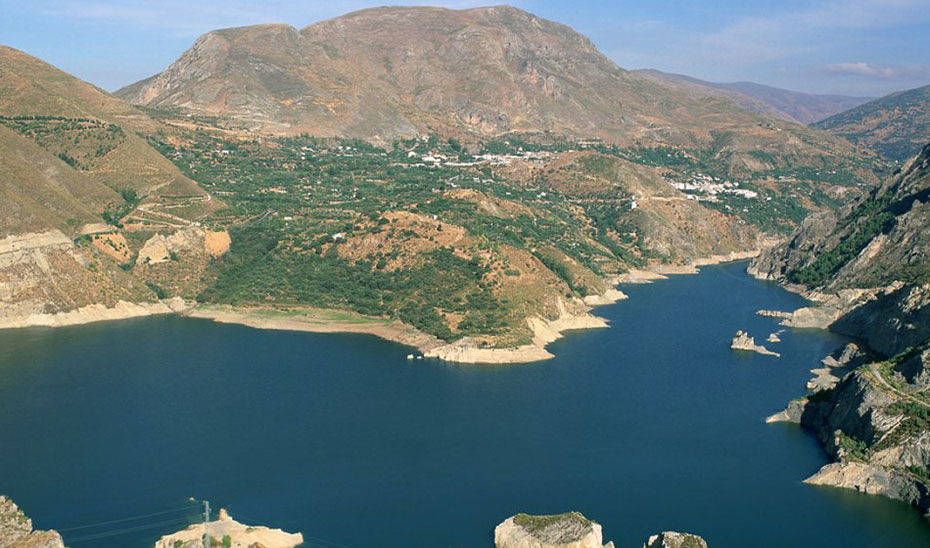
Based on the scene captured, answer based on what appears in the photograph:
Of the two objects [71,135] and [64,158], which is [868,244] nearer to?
[64,158]

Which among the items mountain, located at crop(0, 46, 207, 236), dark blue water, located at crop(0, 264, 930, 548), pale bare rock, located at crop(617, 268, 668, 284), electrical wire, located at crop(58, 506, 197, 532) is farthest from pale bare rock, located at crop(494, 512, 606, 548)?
pale bare rock, located at crop(617, 268, 668, 284)

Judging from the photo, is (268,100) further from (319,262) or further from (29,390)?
(29,390)

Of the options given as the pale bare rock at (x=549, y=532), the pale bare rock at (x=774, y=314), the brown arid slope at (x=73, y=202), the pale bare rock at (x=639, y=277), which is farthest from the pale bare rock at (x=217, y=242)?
the pale bare rock at (x=549, y=532)

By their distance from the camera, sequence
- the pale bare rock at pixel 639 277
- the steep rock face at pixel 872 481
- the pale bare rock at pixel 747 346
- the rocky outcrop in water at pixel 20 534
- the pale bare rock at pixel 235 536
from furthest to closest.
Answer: the pale bare rock at pixel 639 277 → the pale bare rock at pixel 747 346 → the steep rock face at pixel 872 481 → the pale bare rock at pixel 235 536 → the rocky outcrop in water at pixel 20 534

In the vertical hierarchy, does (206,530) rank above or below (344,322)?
below

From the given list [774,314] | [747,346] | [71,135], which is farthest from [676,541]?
[71,135]

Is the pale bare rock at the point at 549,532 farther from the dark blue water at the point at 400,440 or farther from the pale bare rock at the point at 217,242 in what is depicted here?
the pale bare rock at the point at 217,242

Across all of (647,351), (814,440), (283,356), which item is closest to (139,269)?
(283,356)
